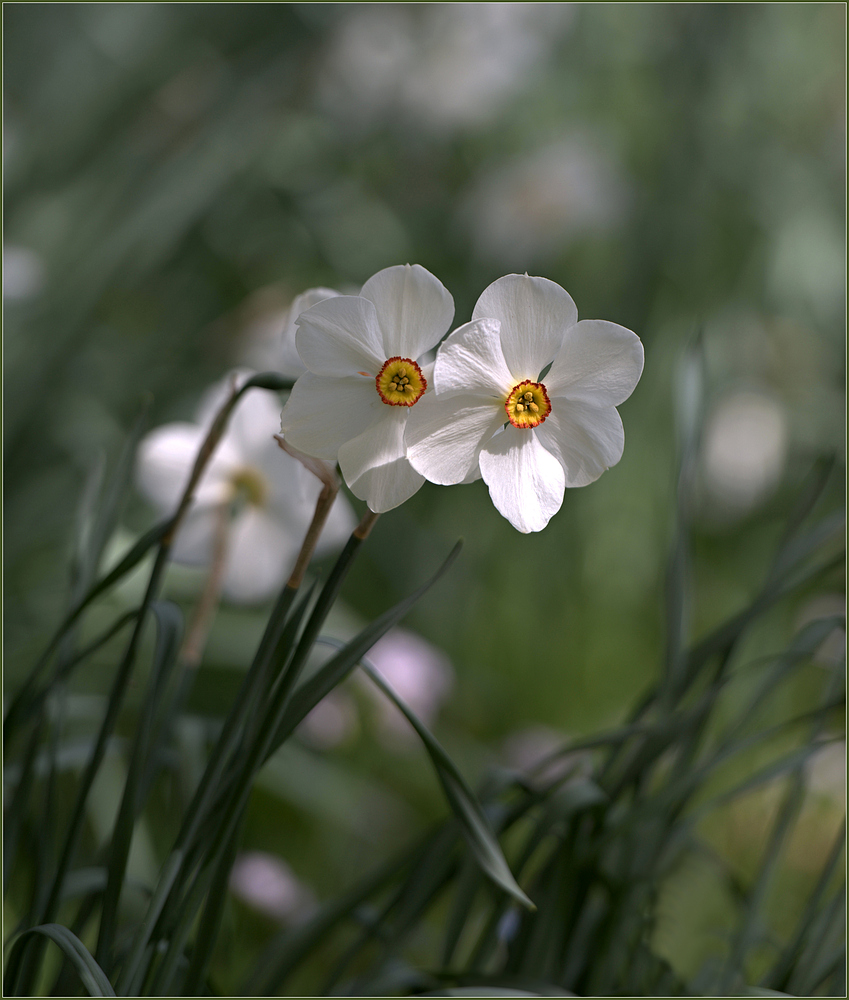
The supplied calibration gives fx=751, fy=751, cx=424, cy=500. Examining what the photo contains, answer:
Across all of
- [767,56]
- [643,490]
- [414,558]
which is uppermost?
[767,56]

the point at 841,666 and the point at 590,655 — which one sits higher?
the point at 590,655

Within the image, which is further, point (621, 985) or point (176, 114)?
point (176, 114)

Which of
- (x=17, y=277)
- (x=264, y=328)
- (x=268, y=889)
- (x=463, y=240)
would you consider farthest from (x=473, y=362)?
(x=463, y=240)

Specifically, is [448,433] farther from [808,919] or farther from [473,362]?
[808,919]

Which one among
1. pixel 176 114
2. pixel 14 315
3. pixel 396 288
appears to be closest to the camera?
pixel 396 288

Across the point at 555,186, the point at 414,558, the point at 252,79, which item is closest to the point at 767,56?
the point at 555,186

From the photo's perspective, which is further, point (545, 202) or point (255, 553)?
point (545, 202)

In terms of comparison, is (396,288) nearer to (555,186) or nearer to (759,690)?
(759,690)
